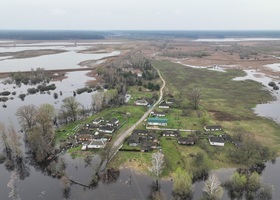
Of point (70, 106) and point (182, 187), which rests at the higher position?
point (70, 106)

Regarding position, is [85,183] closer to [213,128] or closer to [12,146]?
[12,146]

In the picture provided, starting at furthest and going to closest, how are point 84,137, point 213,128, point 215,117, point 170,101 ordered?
point 170,101 → point 215,117 → point 213,128 → point 84,137

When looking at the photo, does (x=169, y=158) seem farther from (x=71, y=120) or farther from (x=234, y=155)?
(x=71, y=120)

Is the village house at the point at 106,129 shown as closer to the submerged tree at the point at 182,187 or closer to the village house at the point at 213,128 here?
the village house at the point at 213,128

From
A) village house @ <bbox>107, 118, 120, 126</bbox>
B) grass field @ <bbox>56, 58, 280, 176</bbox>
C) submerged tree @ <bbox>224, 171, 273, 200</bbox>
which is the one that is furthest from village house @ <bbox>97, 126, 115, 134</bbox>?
submerged tree @ <bbox>224, 171, 273, 200</bbox>

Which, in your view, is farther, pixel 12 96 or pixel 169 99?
pixel 12 96

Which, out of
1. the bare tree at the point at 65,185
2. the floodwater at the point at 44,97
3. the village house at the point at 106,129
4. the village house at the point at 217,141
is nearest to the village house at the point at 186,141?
the village house at the point at 217,141

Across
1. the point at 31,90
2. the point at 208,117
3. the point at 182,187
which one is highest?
the point at 182,187

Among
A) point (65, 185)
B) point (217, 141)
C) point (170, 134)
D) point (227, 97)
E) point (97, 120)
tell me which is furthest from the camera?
point (227, 97)

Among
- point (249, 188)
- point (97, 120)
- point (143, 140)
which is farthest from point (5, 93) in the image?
point (249, 188)

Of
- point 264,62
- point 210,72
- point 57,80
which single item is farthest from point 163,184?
point 264,62

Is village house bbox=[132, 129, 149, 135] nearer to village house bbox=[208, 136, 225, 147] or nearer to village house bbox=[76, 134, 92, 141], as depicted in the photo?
village house bbox=[76, 134, 92, 141]
